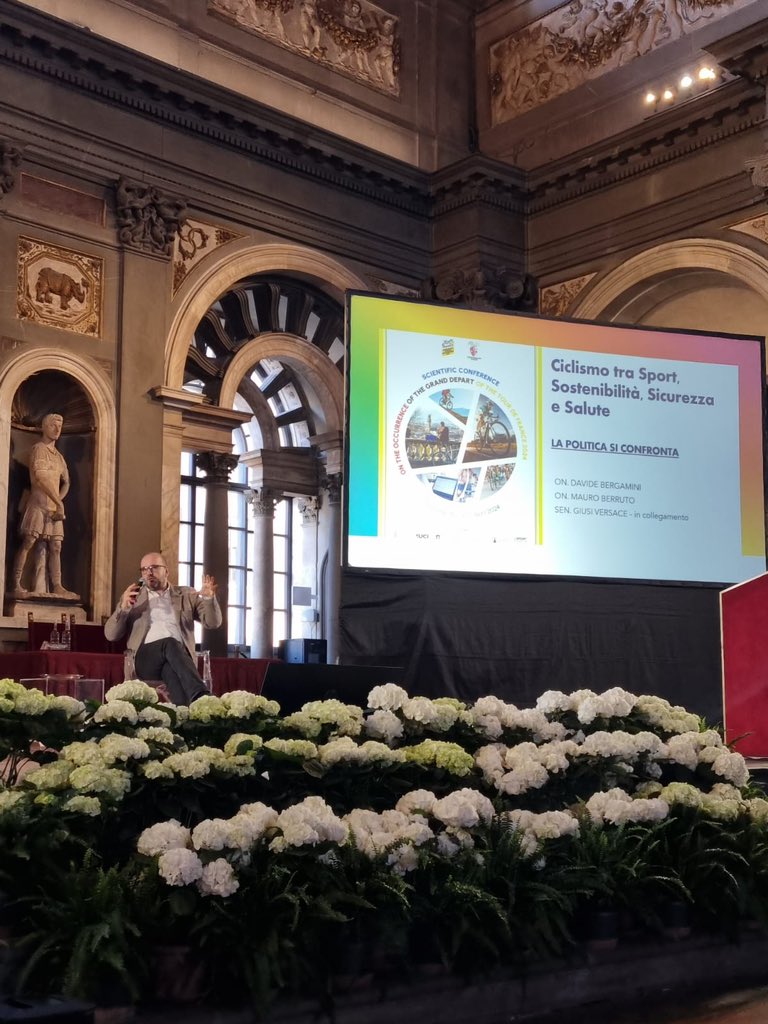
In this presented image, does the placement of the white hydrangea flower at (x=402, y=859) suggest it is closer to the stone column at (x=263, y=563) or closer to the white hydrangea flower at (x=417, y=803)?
the white hydrangea flower at (x=417, y=803)

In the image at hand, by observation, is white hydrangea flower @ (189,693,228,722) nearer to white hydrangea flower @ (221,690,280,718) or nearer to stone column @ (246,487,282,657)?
white hydrangea flower @ (221,690,280,718)

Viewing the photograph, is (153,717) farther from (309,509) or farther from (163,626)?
(309,509)

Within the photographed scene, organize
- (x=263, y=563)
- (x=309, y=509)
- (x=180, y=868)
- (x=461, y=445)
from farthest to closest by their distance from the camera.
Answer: (x=309, y=509), (x=263, y=563), (x=461, y=445), (x=180, y=868)

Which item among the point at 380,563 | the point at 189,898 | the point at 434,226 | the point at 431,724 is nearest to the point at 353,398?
the point at 380,563

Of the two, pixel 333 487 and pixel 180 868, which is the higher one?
pixel 333 487

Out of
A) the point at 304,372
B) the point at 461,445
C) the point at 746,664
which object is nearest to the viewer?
the point at 746,664

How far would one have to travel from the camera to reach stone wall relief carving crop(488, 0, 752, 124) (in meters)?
11.6

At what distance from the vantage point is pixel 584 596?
7.69 meters

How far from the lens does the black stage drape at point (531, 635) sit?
7.34m

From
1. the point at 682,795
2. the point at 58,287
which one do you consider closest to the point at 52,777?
the point at 682,795

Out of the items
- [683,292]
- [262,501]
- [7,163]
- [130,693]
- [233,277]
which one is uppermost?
[7,163]

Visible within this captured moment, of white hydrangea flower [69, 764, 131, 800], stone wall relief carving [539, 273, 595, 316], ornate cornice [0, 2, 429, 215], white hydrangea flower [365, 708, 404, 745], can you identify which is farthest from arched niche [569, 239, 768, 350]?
white hydrangea flower [69, 764, 131, 800]

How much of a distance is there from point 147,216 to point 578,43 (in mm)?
5163

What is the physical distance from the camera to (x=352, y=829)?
2670 millimetres
